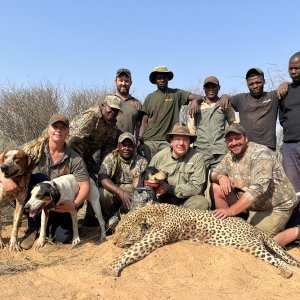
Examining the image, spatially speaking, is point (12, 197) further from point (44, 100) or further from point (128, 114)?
point (44, 100)

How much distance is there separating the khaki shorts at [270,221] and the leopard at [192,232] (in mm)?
640

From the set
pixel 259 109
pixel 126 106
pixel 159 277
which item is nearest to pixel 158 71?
pixel 126 106

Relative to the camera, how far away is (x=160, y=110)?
7.02m

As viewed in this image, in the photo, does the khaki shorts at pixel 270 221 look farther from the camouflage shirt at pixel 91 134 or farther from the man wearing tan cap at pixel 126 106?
the man wearing tan cap at pixel 126 106

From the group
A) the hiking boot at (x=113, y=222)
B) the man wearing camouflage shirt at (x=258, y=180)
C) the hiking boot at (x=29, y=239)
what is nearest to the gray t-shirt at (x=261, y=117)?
the man wearing camouflage shirt at (x=258, y=180)

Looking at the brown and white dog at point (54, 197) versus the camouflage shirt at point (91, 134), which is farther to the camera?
the camouflage shirt at point (91, 134)

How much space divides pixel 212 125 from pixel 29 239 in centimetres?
329

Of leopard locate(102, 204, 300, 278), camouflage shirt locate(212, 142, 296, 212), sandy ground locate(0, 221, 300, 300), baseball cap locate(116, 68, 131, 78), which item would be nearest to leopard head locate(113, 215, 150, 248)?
leopard locate(102, 204, 300, 278)

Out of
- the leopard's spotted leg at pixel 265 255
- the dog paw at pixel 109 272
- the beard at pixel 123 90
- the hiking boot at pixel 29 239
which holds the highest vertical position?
the beard at pixel 123 90

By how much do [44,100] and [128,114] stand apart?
40.8ft

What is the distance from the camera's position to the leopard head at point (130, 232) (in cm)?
448

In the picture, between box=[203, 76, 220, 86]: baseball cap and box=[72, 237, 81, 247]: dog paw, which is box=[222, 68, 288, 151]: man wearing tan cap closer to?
box=[203, 76, 220, 86]: baseball cap

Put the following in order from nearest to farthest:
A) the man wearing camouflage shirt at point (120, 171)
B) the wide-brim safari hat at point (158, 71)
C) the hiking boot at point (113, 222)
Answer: the hiking boot at point (113, 222)
the man wearing camouflage shirt at point (120, 171)
the wide-brim safari hat at point (158, 71)

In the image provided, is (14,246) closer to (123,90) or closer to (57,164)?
(57,164)
